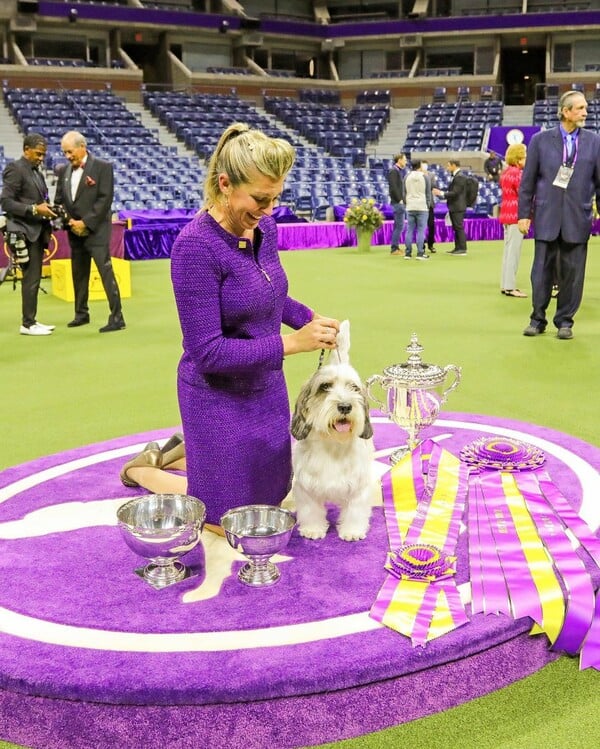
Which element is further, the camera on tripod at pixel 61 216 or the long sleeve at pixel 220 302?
the camera on tripod at pixel 61 216

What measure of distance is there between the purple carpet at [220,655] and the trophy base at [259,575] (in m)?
0.04

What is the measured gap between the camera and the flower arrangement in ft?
42.6

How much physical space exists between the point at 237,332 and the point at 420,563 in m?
0.87

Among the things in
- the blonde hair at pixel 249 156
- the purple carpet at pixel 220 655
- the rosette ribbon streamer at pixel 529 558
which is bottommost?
the purple carpet at pixel 220 655

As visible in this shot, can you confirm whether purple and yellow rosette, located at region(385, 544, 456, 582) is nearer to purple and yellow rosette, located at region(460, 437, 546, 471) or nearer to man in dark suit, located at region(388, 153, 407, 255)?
purple and yellow rosette, located at region(460, 437, 546, 471)

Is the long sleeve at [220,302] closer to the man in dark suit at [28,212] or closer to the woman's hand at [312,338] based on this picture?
the woman's hand at [312,338]

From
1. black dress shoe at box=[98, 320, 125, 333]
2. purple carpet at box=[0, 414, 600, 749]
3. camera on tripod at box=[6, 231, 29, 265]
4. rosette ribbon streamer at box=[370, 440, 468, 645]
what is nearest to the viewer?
purple carpet at box=[0, 414, 600, 749]

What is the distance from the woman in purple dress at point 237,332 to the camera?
7.44ft

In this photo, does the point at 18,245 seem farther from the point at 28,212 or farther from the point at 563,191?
the point at 563,191

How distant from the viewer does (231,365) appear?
2.34 metres

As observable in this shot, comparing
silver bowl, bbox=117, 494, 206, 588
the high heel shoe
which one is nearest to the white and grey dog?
silver bowl, bbox=117, 494, 206, 588

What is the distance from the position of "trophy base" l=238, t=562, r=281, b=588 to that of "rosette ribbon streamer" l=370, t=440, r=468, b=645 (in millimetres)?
316

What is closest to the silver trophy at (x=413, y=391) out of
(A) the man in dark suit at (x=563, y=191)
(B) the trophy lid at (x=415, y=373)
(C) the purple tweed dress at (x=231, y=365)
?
(B) the trophy lid at (x=415, y=373)

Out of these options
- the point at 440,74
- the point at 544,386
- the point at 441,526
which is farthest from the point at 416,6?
the point at 441,526
